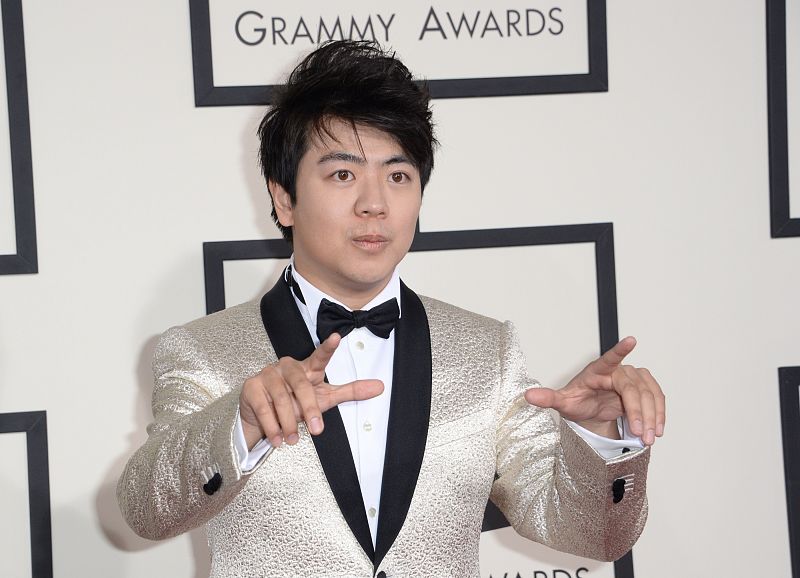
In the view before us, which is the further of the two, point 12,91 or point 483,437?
point 12,91

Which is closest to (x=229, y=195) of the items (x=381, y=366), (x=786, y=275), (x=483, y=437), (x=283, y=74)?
(x=283, y=74)

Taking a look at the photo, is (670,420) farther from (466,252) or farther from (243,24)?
(243,24)

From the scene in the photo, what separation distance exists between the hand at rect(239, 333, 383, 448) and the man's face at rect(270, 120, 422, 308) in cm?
45

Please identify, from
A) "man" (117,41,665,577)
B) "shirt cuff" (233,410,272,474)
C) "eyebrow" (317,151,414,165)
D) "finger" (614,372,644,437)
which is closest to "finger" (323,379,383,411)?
"shirt cuff" (233,410,272,474)

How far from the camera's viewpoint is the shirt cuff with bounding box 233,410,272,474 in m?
1.38

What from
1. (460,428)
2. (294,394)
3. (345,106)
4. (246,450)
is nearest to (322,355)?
(294,394)

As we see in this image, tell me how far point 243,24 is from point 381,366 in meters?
0.91

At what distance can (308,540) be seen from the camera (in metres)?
1.63

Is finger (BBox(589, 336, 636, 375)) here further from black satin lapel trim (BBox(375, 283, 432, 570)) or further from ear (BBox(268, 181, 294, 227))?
ear (BBox(268, 181, 294, 227))

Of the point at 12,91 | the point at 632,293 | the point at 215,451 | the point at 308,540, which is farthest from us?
the point at 632,293

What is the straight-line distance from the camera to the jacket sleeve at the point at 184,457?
139 cm

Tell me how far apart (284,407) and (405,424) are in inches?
18.4

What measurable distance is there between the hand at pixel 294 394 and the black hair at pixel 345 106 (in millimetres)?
593

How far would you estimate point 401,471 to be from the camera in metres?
1.66
